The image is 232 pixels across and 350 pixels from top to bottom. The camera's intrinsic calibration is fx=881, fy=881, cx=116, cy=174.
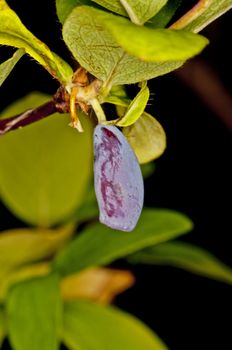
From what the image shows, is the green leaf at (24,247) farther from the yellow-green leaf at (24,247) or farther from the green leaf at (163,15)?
the green leaf at (163,15)

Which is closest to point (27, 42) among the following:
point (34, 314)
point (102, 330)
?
point (34, 314)

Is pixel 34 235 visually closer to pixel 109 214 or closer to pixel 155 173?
pixel 155 173

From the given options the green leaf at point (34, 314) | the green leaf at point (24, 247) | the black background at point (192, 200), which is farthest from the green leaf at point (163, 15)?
the black background at point (192, 200)

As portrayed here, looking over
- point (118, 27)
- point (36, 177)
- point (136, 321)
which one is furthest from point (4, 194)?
point (118, 27)

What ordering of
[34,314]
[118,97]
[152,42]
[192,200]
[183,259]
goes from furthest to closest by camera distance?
[192,200] < [183,259] < [34,314] < [118,97] < [152,42]

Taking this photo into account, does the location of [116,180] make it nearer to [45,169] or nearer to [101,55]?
[101,55]

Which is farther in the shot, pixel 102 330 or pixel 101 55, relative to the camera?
pixel 102 330
